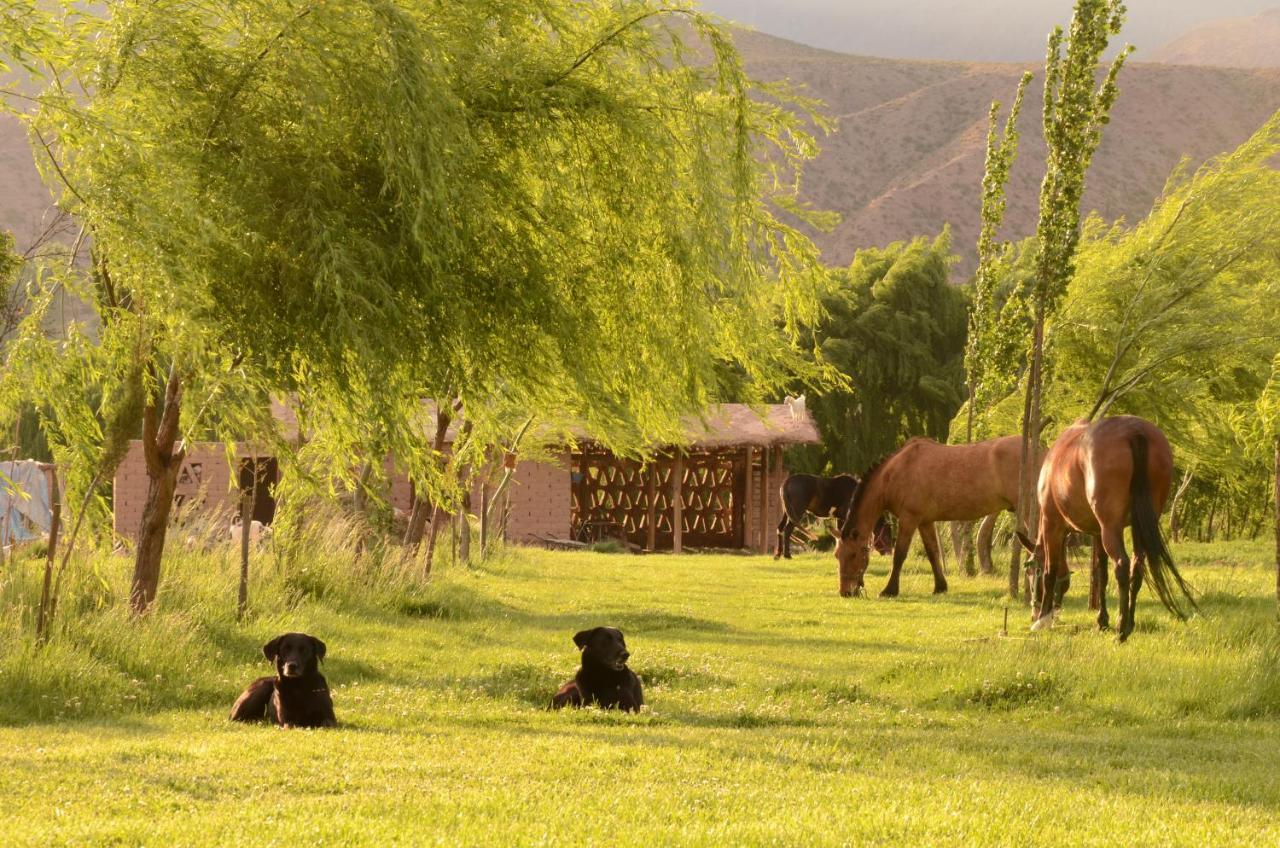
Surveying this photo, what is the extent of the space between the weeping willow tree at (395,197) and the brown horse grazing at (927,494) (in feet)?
28.9

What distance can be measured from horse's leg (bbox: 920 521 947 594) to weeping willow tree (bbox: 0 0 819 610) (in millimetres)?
9120

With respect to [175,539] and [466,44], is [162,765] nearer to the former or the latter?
[466,44]

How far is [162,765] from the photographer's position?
704 cm

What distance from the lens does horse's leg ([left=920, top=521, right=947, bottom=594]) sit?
20062 mm

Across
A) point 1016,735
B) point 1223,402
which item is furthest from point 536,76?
point 1223,402

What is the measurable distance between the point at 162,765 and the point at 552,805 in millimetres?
2206

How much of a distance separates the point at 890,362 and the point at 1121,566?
30337 mm

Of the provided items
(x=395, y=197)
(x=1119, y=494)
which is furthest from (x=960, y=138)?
(x=395, y=197)

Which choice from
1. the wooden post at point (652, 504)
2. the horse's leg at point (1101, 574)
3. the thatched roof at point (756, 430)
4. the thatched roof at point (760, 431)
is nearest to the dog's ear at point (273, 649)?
the horse's leg at point (1101, 574)

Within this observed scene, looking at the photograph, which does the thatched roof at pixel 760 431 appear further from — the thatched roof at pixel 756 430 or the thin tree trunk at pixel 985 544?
the thin tree trunk at pixel 985 544

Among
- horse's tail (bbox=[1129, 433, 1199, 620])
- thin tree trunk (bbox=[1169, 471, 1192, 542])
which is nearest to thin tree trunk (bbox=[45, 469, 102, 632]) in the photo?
horse's tail (bbox=[1129, 433, 1199, 620])

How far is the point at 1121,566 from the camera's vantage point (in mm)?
12836

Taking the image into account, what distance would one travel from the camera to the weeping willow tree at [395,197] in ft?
30.6

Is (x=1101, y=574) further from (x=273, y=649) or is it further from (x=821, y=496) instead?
(x=821, y=496)
